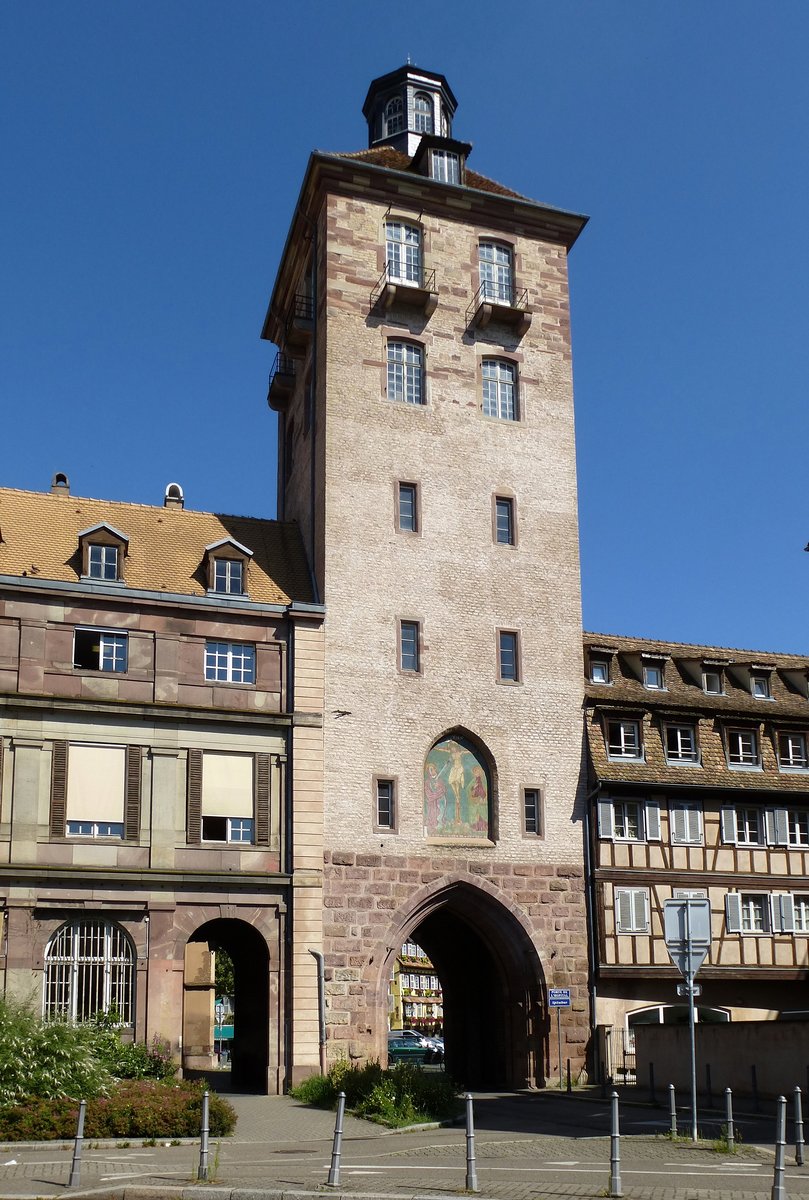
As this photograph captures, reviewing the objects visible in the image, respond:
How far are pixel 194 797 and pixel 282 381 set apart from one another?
15.8 metres

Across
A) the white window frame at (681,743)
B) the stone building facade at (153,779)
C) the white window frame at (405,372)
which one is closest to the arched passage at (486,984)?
the stone building facade at (153,779)

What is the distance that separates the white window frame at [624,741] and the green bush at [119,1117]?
62.9 feet

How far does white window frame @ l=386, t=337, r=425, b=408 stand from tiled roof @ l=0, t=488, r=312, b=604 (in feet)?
16.8

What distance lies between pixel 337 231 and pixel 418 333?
12.4ft

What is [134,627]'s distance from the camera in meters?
35.0

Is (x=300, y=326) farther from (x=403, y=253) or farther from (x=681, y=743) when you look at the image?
(x=681, y=743)

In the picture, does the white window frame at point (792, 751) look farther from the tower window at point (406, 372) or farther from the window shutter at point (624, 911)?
the tower window at point (406, 372)

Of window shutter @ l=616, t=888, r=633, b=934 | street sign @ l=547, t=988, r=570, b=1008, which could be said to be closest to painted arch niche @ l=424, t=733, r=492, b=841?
window shutter @ l=616, t=888, r=633, b=934

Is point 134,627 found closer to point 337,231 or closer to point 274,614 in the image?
point 274,614

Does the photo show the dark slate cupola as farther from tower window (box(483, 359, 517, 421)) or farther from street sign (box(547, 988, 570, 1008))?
street sign (box(547, 988, 570, 1008))

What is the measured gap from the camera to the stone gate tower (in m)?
36.2

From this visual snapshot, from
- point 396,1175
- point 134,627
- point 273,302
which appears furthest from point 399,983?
point 396,1175

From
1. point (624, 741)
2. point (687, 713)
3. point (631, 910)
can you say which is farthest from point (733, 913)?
point (687, 713)

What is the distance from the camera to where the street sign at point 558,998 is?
35.7 metres
